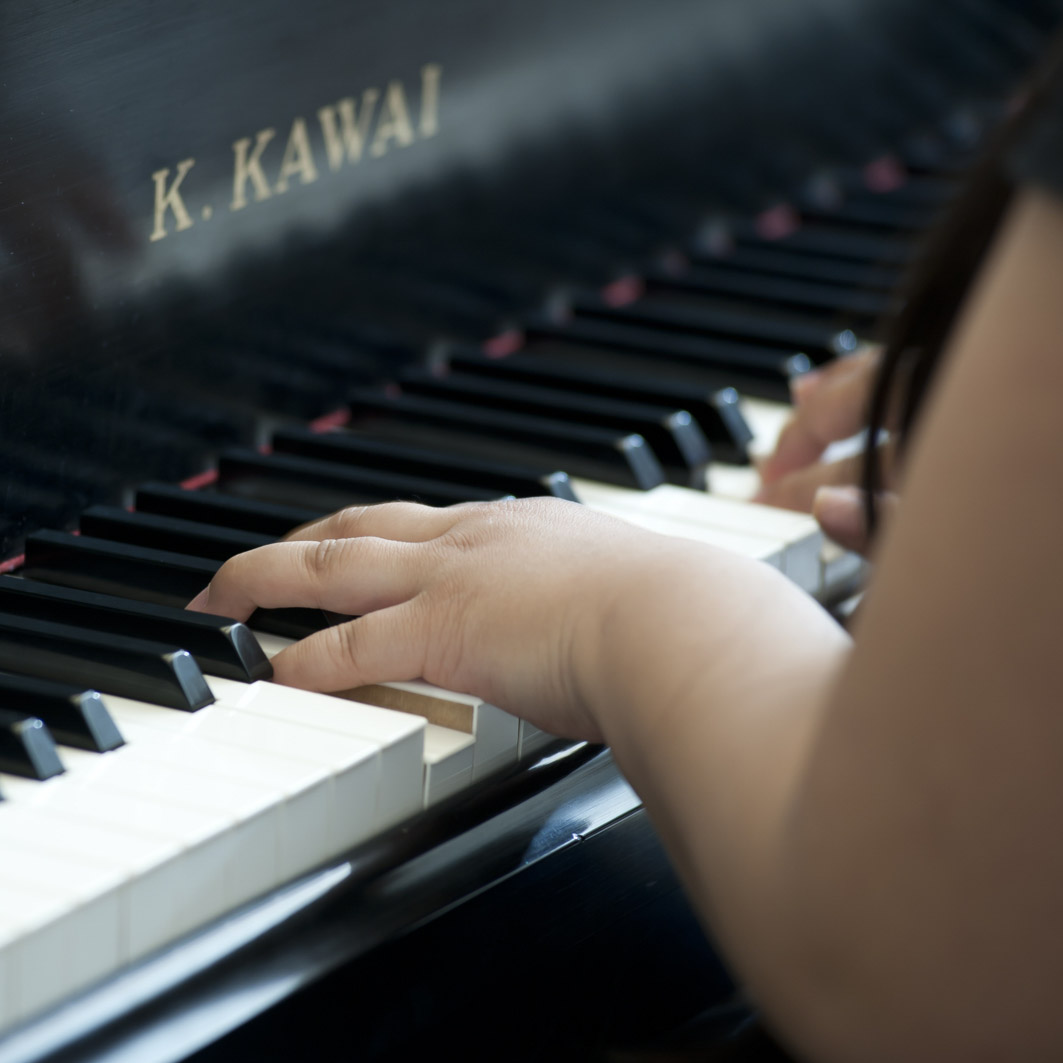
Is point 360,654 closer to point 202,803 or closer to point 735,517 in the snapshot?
point 202,803

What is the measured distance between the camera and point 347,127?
1410mm

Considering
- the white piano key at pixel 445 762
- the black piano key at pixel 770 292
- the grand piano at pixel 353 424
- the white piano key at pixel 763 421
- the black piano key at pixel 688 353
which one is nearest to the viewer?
the grand piano at pixel 353 424

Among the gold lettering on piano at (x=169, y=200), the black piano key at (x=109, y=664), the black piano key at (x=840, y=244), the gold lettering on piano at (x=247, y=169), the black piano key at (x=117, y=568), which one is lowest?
the black piano key at (x=109, y=664)

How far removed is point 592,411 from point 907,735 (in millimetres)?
902

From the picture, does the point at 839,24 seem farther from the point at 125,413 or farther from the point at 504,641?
the point at 504,641

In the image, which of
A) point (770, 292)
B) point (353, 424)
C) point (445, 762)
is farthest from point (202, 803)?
point (770, 292)

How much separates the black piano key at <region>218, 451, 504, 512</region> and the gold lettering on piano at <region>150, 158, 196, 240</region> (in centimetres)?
20

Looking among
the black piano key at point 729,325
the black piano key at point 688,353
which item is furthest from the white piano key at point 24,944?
the black piano key at point 729,325

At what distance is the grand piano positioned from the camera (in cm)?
82

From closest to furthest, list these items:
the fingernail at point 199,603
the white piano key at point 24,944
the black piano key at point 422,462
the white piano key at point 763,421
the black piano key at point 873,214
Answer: the white piano key at point 24,944, the fingernail at point 199,603, the black piano key at point 422,462, the white piano key at point 763,421, the black piano key at point 873,214

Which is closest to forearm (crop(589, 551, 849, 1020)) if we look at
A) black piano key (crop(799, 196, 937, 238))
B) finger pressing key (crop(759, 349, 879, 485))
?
finger pressing key (crop(759, 349, 879, 485))

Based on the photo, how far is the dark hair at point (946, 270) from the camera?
743 mm

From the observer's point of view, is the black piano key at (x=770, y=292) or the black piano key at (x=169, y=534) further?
the black piano key at (x=770, y=292)

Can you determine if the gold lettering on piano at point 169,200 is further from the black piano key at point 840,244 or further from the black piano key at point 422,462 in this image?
the black piano key at point 840,244
